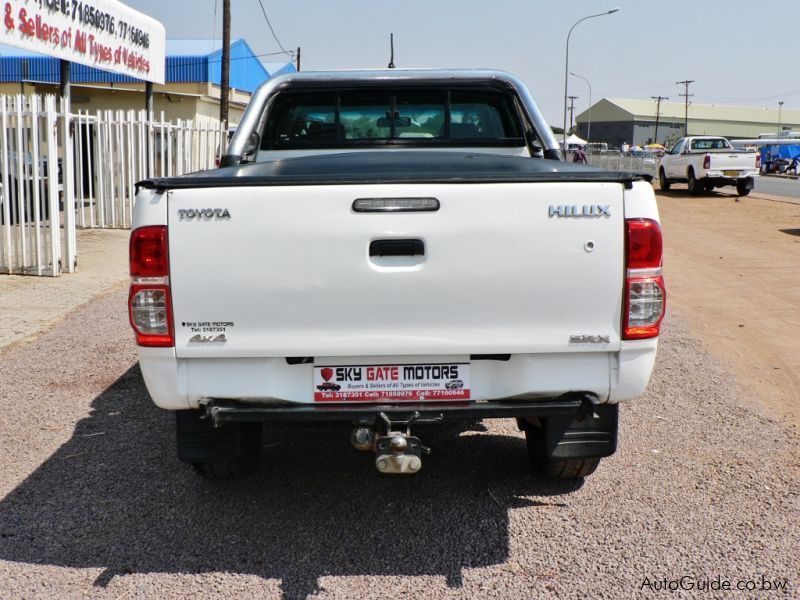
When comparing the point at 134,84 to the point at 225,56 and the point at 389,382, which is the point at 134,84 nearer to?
the point at 225,56

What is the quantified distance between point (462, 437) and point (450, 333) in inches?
76.9

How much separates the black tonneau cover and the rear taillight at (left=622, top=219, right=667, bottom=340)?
7.7 inches

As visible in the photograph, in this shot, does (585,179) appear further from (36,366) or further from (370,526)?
(36,366)

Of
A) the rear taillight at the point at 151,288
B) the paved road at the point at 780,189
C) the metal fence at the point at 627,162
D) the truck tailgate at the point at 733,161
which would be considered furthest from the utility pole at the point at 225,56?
the rear taillight at the point at 151,288

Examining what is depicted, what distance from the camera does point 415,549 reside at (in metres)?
3.75

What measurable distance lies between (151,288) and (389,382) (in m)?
0.97

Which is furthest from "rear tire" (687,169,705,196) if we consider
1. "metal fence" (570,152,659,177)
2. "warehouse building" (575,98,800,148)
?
"warehouse building" (575,98,800,148)

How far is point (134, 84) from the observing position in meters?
31.4

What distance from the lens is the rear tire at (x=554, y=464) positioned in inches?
168

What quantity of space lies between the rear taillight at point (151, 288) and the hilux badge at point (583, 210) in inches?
57.5

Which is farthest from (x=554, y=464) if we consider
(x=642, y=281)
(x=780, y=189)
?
(x=780, y=189)

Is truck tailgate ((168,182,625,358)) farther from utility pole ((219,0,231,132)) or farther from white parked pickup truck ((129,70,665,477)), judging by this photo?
utility pole ((219,0,231,132))

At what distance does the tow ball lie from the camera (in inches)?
135

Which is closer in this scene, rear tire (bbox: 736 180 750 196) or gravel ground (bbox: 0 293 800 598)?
gravel ground (bbox: 0 293 800 598)
